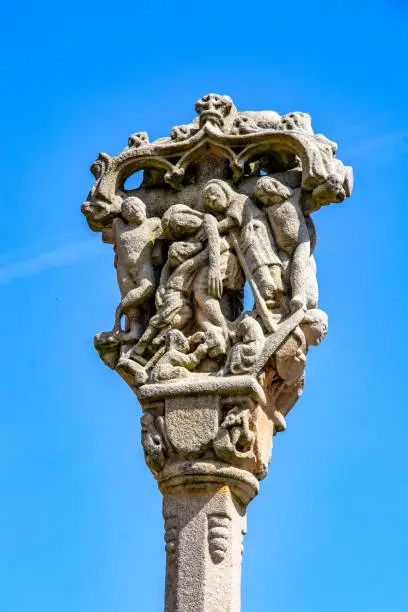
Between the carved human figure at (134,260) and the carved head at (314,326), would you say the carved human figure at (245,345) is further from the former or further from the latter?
the carved human figure at (134,260)

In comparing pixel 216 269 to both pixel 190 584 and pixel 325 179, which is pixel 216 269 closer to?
pixel 325 179

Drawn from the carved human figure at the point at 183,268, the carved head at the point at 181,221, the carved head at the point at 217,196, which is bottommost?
the carved human figure at the point at 183,268

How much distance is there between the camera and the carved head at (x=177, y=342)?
13.4 m

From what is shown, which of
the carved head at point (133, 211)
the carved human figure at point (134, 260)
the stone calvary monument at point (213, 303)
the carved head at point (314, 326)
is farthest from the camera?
the carved head at point (133, 211)

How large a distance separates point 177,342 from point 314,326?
124 cm

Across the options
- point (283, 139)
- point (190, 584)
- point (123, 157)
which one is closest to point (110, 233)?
point (123, 157)

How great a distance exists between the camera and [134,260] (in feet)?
45.8

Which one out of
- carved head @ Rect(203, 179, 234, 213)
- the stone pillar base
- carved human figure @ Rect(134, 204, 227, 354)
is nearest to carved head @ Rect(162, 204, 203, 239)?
carved human figure @ Rect(134, 204, 227, 354)

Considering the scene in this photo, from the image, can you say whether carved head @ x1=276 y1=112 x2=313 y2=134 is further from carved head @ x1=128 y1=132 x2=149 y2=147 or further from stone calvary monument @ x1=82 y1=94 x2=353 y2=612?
carved head @ x1=128 y1=132 x2=149 y2=147

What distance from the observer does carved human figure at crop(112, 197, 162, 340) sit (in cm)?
1381

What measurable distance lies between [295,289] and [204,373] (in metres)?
1.10

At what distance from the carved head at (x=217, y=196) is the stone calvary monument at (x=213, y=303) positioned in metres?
0.01

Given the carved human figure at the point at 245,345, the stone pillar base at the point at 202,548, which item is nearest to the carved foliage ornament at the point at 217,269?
the carved human figure at the point at 245,345

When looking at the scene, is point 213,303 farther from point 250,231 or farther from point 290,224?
point 290,224
